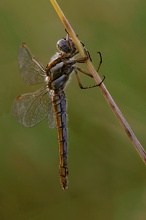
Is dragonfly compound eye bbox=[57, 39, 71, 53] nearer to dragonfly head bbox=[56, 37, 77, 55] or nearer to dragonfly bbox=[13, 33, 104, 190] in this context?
dragonfly head bbox=[56, 37, 77, 55]

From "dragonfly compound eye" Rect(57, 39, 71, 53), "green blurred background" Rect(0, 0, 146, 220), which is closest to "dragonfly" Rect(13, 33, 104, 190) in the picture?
"dragonfly compound eye" Rect(57, 39, 71, 53)

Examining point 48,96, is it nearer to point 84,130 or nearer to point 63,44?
point 63,44

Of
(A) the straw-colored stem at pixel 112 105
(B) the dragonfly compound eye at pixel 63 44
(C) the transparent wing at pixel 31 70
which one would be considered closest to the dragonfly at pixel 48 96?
(C) the transparent wing at pixel 31 70

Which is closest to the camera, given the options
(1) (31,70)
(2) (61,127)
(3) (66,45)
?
(3) (66,45)

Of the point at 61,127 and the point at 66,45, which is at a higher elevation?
the point at 66,45

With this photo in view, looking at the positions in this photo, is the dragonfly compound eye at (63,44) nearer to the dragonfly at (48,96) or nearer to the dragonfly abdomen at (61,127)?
the dragonfly at (48,96)

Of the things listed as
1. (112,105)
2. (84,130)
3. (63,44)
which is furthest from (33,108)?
(112,105)
